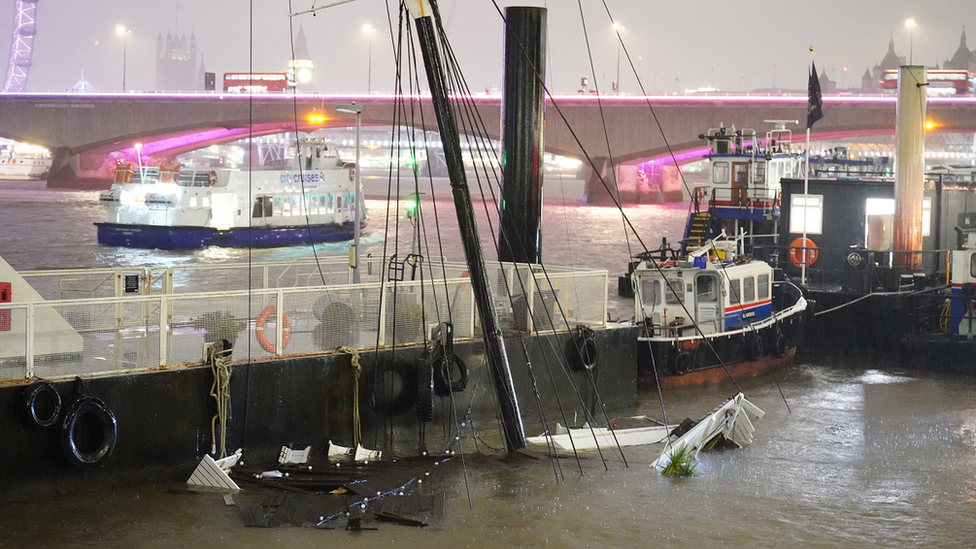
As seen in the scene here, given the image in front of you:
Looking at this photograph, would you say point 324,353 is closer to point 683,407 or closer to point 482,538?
point 482,538

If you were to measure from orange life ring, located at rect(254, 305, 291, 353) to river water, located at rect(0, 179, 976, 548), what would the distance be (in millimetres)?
2309

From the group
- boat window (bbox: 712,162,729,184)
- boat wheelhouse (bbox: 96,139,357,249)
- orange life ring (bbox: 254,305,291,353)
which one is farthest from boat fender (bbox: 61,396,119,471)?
boat wheelhouse (bbox: 96,139,357,249)

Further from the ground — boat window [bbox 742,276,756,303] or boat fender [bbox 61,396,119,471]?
boat window [bbox 742,276,756,303]

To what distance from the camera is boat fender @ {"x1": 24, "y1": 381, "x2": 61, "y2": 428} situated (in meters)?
11.7

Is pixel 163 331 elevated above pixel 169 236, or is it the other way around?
pixel 169 236

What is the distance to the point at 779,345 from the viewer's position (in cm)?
2584

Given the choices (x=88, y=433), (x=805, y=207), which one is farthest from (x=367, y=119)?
(x=88, y=433)

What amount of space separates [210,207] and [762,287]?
36649 mm

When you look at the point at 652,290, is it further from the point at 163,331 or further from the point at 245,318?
the point at 163,331

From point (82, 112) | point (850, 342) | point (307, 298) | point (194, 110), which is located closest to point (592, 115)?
point (194, 110)

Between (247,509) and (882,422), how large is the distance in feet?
43.2

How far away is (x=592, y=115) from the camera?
9381cm

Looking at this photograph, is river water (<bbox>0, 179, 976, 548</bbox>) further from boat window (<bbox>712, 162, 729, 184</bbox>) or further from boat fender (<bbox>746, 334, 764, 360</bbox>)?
boat window (<bbox>712, 162, 729, 184</bbox>)

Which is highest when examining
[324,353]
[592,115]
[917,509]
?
[592,115]
